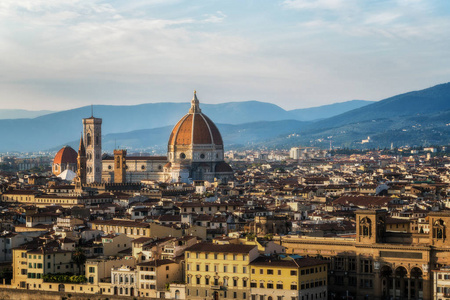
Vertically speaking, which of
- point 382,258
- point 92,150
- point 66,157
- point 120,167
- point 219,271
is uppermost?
point 92,150

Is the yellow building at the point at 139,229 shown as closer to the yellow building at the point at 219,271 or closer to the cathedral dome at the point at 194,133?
the yellow building at the point at 219,271

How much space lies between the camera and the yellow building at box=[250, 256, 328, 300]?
53.7 m

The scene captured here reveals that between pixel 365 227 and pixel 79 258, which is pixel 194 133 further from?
pixel 365 227

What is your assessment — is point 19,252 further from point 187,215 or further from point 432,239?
point 432,239

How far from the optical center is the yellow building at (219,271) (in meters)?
55.8

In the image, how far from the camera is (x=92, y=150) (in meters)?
158

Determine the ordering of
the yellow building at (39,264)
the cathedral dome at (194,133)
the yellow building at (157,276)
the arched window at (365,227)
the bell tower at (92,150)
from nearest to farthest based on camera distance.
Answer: the yellow building at (157,276), the arched window at (365,227), the yellow building at (39,264), the cathedral dome at (194,133), the bell tower at (92,150)

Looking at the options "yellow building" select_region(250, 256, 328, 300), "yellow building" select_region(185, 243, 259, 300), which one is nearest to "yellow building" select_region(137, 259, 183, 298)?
"yellow building" select_region(185, 243, 259, 300)

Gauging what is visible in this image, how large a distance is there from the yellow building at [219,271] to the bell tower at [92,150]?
10098 cm

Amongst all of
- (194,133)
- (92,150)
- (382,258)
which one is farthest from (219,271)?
(92,150)

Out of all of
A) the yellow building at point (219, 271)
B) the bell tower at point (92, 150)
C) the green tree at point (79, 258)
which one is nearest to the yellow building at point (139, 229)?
the green tree at point (79, 258)

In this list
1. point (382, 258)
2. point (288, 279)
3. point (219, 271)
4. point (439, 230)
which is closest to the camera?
point (288, 279)

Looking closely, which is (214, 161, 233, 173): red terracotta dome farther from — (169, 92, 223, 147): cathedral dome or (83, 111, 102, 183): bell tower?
(83, 111, 102, 183): bell tower

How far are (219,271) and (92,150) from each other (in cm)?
10412
